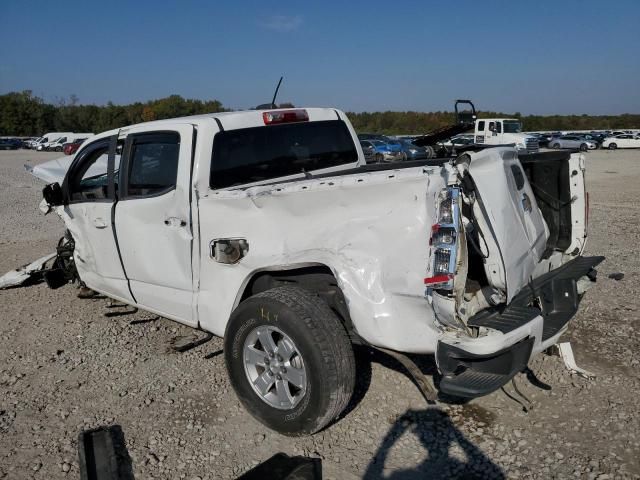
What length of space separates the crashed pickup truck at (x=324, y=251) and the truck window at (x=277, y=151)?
1 cm

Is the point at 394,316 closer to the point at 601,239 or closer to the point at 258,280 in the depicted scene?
the point at 258,280

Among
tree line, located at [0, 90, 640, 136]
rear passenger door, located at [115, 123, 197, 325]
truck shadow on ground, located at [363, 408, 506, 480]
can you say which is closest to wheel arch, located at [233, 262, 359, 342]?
rear passenger door, located at [115, 123, 197, 325]

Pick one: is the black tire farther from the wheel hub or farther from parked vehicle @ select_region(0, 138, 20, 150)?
parked vehicle @ select_region(0, 138, 20, 150)

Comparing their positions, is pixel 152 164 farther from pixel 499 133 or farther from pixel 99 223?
pixel 499 133

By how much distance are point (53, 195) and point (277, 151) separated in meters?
2.23

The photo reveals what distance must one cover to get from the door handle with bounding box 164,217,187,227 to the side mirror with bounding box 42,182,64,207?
5.59 ft

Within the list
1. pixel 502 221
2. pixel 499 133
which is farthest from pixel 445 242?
pixel 499 133

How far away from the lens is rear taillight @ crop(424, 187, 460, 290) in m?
2.69

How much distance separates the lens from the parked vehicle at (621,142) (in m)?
41.4

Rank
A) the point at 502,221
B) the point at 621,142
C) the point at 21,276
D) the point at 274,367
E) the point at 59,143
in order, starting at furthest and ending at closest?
the point at 59,143, the point at 621,142, the point at 21,276, the point at 274,367, the point at 502,221

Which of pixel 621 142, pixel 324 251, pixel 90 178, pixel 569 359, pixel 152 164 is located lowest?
pixel 569 359

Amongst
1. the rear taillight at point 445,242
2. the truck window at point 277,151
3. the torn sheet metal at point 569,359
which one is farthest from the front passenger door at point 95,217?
the torn sheet metal at point 569,359

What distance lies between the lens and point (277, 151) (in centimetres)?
426

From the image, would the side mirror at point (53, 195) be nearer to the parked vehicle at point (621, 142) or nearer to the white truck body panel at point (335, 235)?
the white truck body panel at point (335, 235)
